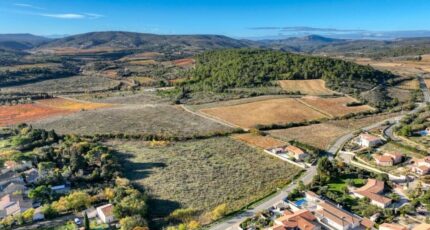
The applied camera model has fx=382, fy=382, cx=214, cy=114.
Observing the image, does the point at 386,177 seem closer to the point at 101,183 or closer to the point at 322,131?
the point at 322,131

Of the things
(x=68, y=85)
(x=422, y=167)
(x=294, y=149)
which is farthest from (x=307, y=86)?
(x=68, y=85)

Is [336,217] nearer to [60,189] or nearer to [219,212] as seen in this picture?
[219,212]

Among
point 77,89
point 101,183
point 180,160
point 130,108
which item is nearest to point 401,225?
point 180,160

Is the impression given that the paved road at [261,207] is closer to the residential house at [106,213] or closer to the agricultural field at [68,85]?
the residential house at [106,213]

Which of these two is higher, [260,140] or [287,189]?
[260,140]

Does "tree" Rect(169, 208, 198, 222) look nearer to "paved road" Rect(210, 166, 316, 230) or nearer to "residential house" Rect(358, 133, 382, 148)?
"paved road" Rect(210, 166, 316, 230)
